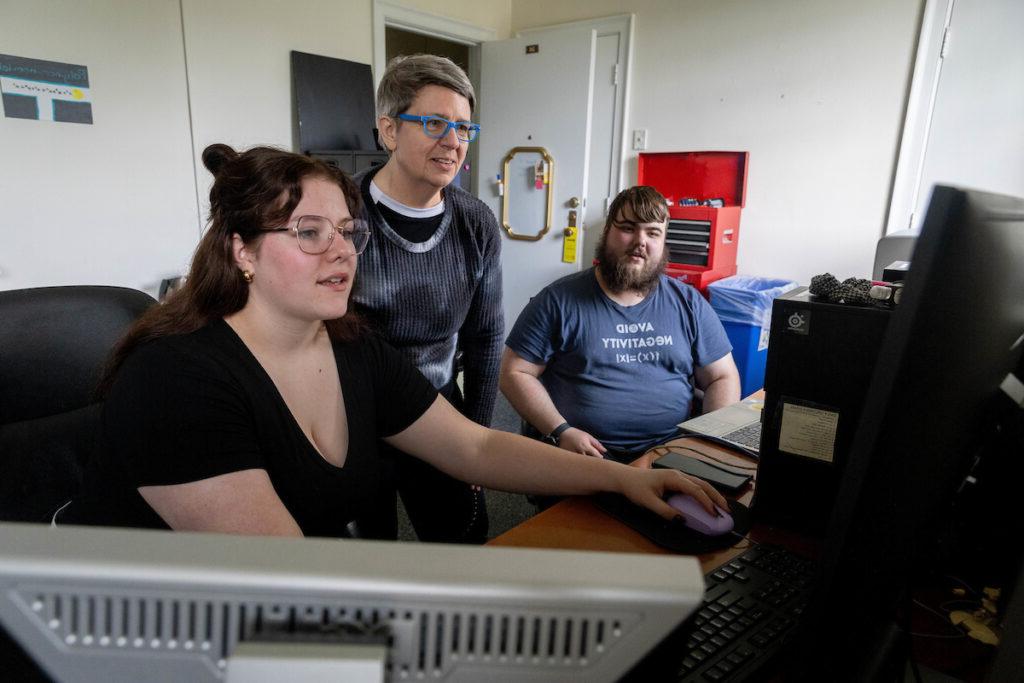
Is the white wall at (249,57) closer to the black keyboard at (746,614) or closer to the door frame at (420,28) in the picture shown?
the door frame at (420,28)

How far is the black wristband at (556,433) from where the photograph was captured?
1795 millimetres

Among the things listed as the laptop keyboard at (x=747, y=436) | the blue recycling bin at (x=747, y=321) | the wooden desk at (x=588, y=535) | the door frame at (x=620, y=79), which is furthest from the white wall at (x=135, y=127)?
the laptop keyboard at (x=747, y=436)

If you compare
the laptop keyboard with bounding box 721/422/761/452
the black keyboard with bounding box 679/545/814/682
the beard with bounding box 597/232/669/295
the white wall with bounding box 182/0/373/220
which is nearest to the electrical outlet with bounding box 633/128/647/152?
the white wall with bounding box 182/0/373/220

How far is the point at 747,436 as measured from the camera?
4.83ft

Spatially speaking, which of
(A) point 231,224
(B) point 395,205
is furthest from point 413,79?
(A) point 231,224

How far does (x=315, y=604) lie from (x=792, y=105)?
3.74 meters

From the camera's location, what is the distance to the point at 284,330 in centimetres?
111

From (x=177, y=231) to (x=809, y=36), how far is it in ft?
10.9

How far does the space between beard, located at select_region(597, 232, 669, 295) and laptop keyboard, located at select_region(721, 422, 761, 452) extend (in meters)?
0.62

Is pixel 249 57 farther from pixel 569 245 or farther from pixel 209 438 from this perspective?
pixel 209 438

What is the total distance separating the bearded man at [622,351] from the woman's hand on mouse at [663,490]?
77 centimetres

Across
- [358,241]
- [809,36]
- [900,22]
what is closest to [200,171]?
[358,241]

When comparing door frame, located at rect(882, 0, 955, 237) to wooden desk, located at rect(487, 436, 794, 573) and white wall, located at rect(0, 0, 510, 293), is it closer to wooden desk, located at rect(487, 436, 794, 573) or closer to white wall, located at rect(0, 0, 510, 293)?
wooden desk, located at rect(487, 436, 794, 573)

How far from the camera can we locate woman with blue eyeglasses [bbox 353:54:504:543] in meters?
1.56
